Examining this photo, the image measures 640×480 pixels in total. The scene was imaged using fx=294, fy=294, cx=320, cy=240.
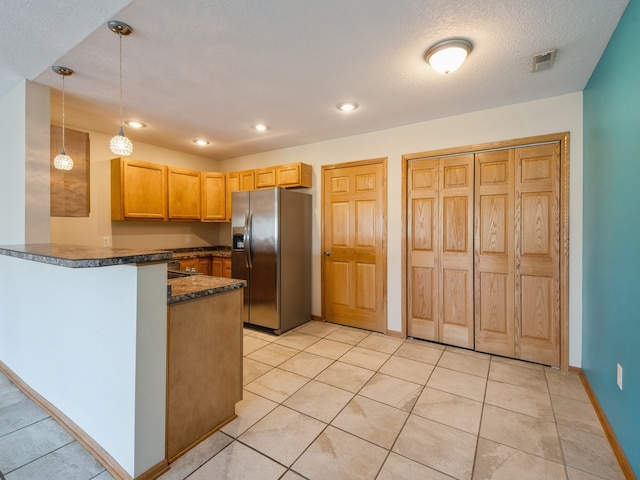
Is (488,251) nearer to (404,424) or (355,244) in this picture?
(355,244)

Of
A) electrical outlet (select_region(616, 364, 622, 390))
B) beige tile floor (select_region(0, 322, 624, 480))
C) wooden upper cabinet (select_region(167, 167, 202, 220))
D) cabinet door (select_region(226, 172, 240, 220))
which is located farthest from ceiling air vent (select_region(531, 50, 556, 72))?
wooden upper cabinet (select_region(167, 167, 202, 220))

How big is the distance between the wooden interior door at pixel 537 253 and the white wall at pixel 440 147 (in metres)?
0.12

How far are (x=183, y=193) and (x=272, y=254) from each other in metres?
1.86

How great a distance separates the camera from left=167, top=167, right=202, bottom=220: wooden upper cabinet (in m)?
4.20

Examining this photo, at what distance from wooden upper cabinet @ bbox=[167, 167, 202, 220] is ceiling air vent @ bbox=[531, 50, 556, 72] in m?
4.17

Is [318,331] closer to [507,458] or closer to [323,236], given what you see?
[323,236]

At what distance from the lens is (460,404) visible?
212cm

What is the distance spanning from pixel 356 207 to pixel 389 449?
2.60 metres

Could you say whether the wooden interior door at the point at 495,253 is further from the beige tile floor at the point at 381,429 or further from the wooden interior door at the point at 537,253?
the beige tile floor at the point at 381,429

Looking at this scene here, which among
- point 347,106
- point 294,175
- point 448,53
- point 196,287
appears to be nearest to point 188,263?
point 294,175

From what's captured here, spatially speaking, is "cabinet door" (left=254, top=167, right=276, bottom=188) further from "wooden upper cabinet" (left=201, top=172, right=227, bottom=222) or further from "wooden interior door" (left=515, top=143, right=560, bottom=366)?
"wooden interior door" (left=515, top=143, right=560, bottom=366)

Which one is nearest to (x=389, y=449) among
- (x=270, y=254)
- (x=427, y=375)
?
(x=427, y=375)

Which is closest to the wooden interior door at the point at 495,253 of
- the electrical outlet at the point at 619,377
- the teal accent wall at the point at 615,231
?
the teal accent wall at the point at 615,231

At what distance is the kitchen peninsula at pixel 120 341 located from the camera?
141 centimetres
